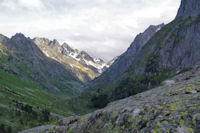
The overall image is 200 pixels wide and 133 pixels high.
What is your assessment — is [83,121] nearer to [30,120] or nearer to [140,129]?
[140,129]

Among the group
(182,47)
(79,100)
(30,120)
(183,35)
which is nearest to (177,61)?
(182,47)

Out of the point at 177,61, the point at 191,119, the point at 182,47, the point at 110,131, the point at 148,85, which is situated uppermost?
the point at 182,47

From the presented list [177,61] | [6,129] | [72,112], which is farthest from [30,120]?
[177,61]

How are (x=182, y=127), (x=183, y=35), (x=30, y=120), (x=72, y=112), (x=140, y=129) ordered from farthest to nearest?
(x=183, y=35), (x=72, y=112), (x=30, y=120), (x=140, y=129), (x=182, y=127)

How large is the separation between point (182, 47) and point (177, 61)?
17.7 meters

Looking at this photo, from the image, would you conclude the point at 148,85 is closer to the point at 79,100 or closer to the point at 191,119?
the point at 79,100

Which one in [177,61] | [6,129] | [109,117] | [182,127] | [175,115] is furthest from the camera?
[177,61]

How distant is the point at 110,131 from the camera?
1060 cm

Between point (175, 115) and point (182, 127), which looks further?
point (175, 115)

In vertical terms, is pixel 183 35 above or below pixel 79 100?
above

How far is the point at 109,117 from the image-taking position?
12070mm

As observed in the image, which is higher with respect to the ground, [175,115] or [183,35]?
[183,35]

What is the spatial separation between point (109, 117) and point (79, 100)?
576 feet

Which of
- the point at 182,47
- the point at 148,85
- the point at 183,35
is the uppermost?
the point at 183,35
